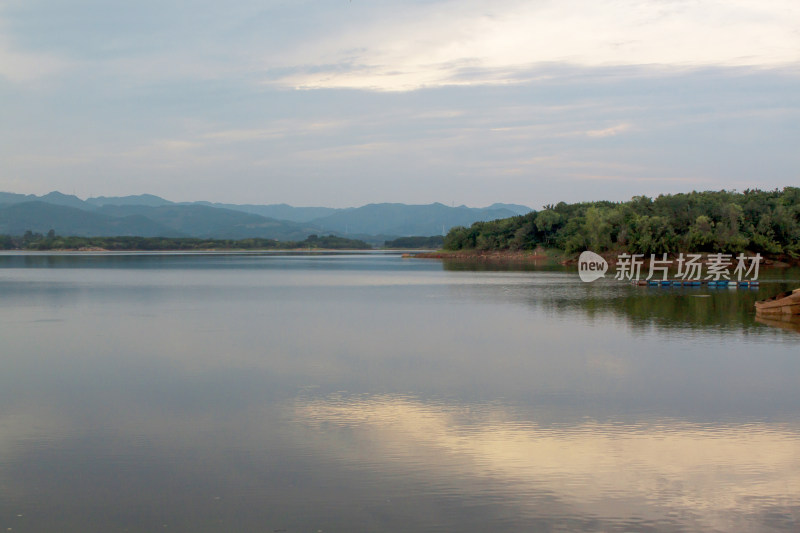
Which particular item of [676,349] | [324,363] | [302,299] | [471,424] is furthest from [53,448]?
[302,299]

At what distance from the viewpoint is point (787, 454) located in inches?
349

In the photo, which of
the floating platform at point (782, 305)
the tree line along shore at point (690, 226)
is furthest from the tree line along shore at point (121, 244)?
the floating platform at point (782, 305)

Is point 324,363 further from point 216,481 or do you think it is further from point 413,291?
point 413,291

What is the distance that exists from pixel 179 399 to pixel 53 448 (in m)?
2.94

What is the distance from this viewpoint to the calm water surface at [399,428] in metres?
7.16

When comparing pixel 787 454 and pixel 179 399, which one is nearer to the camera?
pixel 787 454

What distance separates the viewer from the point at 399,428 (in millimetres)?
10164

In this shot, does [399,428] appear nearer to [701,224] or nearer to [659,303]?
[659,303]

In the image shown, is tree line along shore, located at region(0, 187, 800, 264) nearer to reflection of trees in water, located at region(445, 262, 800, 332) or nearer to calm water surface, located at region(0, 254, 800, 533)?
reflection of trees in water, located at region(445, 262, 800, 332)

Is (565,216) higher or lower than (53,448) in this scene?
higher

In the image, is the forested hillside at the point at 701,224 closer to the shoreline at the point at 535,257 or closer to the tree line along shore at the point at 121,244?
the shoreline at the point at 535,257

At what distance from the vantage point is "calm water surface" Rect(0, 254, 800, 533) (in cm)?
716
